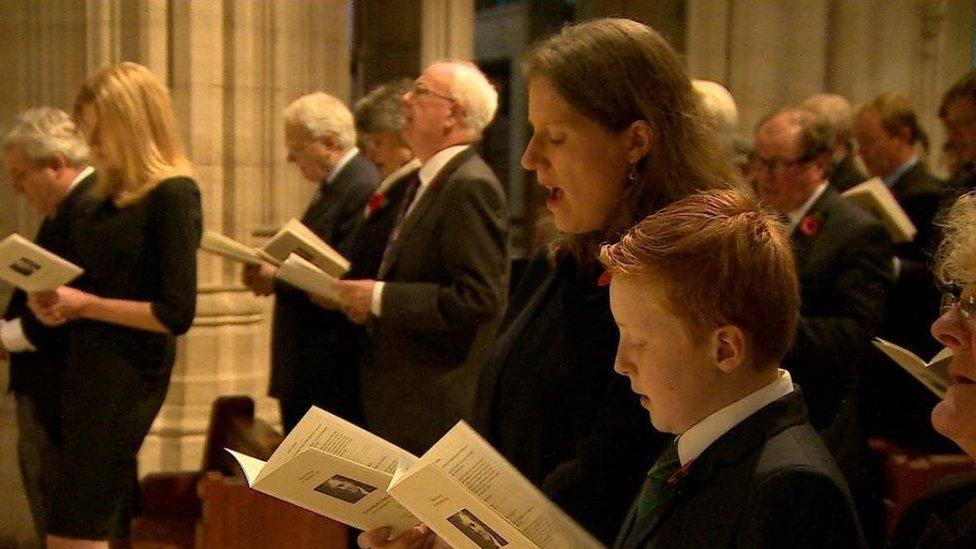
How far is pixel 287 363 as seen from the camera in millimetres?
4375

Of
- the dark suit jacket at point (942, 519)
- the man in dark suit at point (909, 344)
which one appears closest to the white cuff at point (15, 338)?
the man in dark suit at point (909, 344)

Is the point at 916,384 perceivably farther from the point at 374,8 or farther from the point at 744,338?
the point at 374,8

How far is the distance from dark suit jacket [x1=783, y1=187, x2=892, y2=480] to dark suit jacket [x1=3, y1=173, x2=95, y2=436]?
2043mm

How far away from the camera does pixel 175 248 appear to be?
3402 mm

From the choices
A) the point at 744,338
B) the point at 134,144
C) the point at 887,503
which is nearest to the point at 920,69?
the point at 887,503

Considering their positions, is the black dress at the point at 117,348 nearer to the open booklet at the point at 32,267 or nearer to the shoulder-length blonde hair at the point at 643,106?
the open booklet at the point at 32,267

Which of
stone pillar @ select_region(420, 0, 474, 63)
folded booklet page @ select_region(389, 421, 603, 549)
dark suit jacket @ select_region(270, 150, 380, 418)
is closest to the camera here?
folded booklet page @ select_region(389, 421, 603, 549)

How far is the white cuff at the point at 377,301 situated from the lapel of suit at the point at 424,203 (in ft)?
0.37

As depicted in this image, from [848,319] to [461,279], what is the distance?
104 centimetres

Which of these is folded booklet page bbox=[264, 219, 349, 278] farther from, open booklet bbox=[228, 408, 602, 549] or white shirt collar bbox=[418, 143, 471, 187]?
open booklet bbox=[228, 408, 602, 549]

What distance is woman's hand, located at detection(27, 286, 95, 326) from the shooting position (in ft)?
11.2

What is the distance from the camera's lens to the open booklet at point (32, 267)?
3.31 m

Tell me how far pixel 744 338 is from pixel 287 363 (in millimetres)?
3080

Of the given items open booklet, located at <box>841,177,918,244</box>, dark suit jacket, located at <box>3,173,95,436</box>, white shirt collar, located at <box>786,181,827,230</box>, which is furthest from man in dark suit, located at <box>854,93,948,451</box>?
dark suit jacket, located at <box>3,173,95,436</box>
